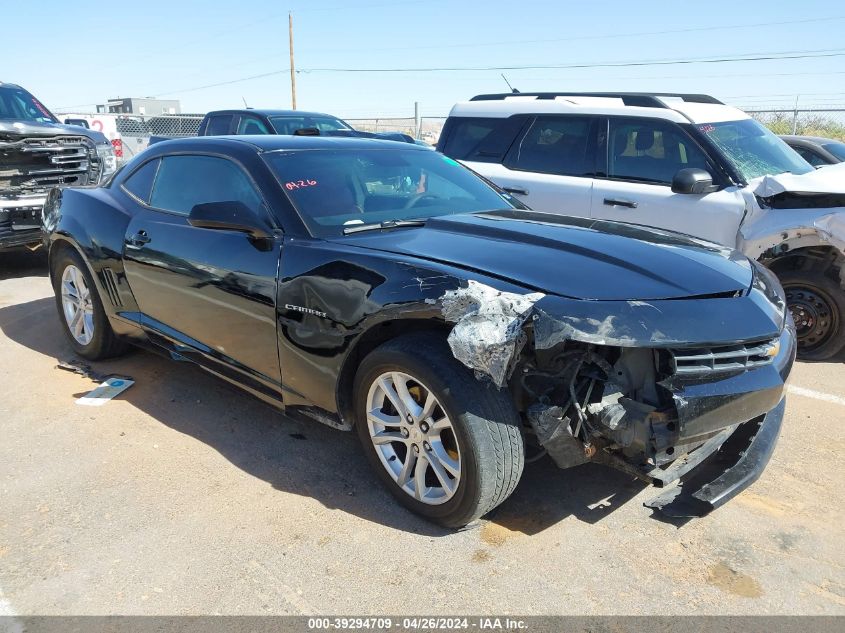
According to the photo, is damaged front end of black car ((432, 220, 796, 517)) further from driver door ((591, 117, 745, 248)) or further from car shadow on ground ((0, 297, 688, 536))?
driver door ((591, 117, 745, 248))

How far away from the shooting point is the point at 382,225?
344 cm

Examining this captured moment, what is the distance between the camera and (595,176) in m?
5.95

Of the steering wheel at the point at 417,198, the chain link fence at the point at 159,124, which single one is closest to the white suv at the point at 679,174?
the steering wheel at the point at 417,198

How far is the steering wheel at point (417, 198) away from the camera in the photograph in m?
3.73

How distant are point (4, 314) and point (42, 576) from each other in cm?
447

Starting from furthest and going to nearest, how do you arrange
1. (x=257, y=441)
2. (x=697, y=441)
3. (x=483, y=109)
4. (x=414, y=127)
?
(x=414, y=127) → (x=483, y=109) → (x=257, y=441) → (x=697, y=441)

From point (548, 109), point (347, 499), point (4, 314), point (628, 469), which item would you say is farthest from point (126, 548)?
point (548, 109)

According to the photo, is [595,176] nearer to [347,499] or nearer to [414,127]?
[347,499]

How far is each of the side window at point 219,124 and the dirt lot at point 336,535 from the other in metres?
7.63

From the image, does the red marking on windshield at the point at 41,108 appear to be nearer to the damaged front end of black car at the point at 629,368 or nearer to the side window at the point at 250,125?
the side window at the point at 250,125

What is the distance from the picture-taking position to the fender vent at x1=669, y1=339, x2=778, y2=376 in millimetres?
2480

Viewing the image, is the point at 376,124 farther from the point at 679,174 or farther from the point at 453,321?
Result: the point at 453,321

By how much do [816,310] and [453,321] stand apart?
3.64 meters

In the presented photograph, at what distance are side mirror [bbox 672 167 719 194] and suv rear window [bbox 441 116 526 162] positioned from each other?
73.0 inches
